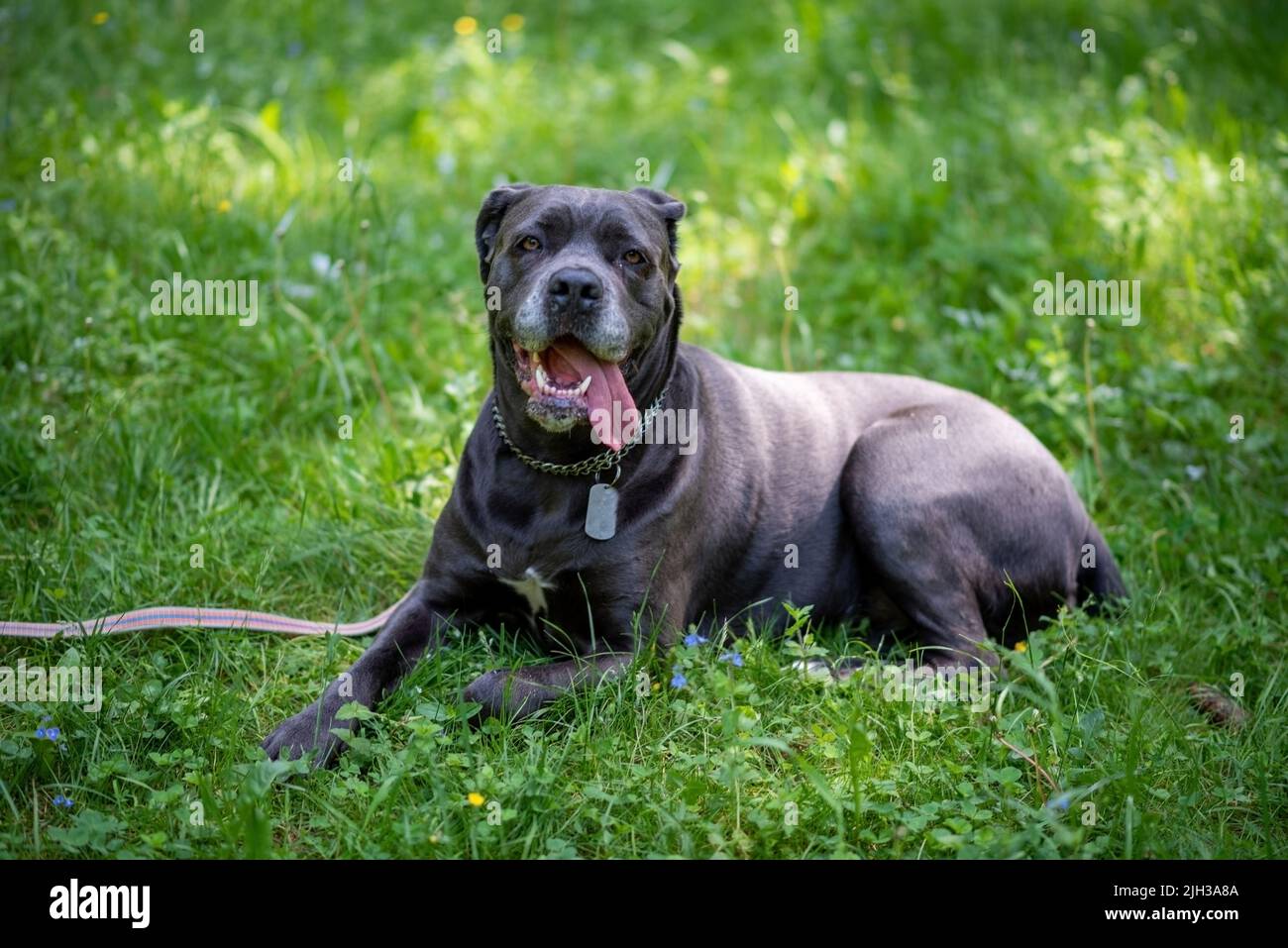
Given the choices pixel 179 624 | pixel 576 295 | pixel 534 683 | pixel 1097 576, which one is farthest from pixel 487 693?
pixel 1097 576

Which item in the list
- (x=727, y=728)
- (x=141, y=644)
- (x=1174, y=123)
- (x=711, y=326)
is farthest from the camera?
(x=1174, y=123)

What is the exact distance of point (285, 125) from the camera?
22.0 ft

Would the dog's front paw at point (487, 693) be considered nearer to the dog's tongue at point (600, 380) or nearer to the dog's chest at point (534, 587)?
the dog's chest at point (534, 587)

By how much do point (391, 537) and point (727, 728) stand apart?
1718 mm

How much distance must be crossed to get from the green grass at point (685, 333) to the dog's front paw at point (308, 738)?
6 cm

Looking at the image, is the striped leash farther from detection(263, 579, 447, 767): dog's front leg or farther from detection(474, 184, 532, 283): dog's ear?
detection(474, 184, 532, 283): dog's ear

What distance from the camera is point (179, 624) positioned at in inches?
145

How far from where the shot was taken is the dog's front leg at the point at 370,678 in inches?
128

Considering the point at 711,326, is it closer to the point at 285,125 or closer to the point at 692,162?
the point at 692,162

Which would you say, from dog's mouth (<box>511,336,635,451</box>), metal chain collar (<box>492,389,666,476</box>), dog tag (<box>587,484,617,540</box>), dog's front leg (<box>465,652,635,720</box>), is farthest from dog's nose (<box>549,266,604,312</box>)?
dog's front leg (<box>465,652,635,720</box>)

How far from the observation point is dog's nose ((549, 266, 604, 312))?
336cm

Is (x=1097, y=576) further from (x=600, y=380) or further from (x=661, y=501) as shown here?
(x=600, y=380)

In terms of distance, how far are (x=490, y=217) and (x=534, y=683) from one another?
4.80 feet
